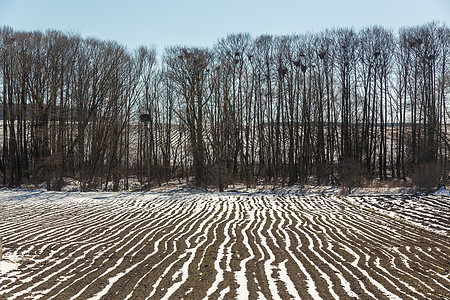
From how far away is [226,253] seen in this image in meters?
6.98

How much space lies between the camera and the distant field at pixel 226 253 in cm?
497

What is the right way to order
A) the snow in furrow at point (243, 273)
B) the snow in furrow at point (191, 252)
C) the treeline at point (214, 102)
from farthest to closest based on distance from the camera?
the treeline at point (214, 102)
the snow in furrow at point (191, 252)
the snow in furrow at point (243, 273)

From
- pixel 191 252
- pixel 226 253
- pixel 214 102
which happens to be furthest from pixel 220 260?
pixel 214 102

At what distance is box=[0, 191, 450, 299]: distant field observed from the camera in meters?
4.97

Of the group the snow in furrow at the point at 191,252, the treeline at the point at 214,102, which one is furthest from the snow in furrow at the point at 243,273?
the treeline at the point at 214,102

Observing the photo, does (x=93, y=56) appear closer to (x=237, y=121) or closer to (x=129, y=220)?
(x=237, y=121)

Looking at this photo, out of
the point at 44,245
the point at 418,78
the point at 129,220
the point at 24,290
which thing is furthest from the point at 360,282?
the point at 418,78

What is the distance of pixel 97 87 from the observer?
26703 mm

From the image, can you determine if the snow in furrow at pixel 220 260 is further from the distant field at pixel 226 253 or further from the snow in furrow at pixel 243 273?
the snow in furrow at pixel 243 273

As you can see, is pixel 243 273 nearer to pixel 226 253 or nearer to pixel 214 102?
pixel 226 253

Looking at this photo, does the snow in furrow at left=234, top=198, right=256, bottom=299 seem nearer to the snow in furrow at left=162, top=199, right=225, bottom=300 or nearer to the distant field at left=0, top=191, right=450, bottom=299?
the distant field at left=0, top=191, right=450, bottom=299

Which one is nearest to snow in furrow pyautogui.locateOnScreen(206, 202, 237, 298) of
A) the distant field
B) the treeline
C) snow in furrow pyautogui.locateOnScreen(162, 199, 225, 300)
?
the distant field

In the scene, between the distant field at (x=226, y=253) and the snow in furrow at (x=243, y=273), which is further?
the distant field at (x=226, y=253)

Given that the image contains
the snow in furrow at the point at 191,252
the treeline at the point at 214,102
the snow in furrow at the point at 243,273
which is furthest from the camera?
the treeline at the point at 214,102
